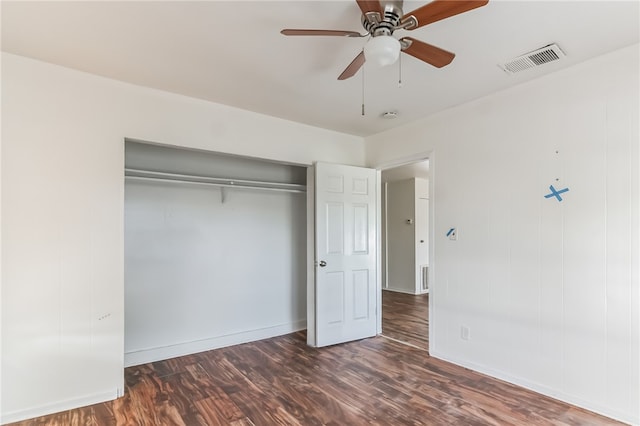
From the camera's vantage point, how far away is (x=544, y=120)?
2.81m

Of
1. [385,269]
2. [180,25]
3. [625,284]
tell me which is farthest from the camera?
[385,269]

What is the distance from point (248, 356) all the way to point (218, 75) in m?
2.79

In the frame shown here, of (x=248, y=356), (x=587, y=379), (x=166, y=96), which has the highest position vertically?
(x=166, y=96)

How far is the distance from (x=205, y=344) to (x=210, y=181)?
5.97 ft

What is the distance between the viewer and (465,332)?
3311 mm

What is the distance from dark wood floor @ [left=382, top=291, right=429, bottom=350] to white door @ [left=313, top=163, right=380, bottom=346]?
43cm

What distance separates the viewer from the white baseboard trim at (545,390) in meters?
2.34

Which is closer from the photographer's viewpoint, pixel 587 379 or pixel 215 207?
pixel 587 379

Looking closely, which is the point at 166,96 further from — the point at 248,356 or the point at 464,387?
the point at 464,387

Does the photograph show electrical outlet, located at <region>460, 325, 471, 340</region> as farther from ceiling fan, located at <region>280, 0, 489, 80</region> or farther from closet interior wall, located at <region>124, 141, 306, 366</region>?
ceiling fan, located at <region>280, 0, 489, 80</region>

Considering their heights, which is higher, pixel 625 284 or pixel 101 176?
pixel 101 176

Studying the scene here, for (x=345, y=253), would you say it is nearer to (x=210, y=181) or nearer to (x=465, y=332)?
(x=465, y=332)

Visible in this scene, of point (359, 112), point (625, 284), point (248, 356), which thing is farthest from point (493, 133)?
point (248, 356)

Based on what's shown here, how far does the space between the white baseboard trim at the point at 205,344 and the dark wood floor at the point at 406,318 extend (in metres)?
1.26
